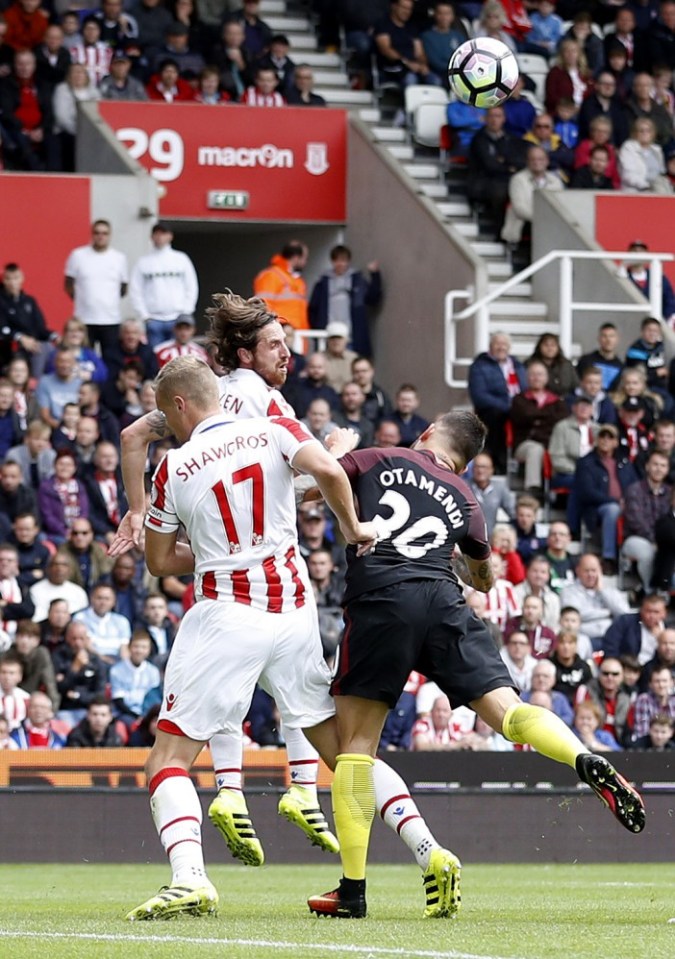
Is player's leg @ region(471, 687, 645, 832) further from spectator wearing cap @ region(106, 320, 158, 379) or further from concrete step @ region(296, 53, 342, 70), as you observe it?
concrete step @ region(296, 53, 342, 70)

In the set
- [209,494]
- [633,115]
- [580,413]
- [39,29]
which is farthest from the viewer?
[633,115]

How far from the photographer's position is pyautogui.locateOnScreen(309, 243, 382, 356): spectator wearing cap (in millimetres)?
20406

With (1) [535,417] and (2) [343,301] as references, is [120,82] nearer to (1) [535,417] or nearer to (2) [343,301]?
(2) [343,301]

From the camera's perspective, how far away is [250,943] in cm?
641

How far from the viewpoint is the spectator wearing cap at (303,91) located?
21719 mm

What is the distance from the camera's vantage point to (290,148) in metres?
21.9

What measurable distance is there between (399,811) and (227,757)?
676mm

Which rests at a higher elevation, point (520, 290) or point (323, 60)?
point (323, 60)

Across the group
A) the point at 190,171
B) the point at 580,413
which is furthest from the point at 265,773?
the point at 190,171

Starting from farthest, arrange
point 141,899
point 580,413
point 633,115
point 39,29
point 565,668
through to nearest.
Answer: point 633,115 → point 39,29 → point 580,413 → point 565,668 → point 141,899

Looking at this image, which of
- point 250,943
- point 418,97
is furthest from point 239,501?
point 418,97

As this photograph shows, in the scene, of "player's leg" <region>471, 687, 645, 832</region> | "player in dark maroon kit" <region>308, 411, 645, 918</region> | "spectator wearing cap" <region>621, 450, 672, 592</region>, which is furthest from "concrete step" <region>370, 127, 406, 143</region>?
"player's leg" <region>471, 687, 645, 832</region>

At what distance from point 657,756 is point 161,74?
1031 cm

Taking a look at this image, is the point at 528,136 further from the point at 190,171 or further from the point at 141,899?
the point at 141,899
